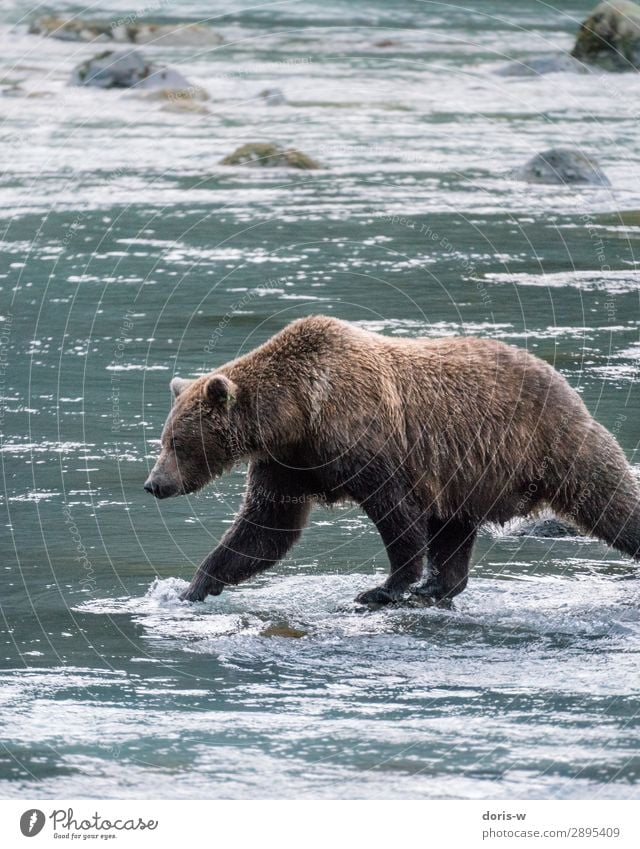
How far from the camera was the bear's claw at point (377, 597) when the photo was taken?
8.24m

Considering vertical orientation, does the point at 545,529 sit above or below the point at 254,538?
below

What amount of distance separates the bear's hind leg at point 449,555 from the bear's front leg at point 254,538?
73 cm

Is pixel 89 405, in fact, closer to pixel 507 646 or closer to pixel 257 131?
pixel 507 646

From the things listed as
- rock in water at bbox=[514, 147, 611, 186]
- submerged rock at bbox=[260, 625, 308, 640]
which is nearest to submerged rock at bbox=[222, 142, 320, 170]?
rock in water at bbox=[514, 147, 611, 186]

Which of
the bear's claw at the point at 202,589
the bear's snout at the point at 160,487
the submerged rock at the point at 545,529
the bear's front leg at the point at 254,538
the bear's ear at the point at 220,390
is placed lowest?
the submerged rock at the point at 545,529

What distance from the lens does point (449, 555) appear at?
8555mm

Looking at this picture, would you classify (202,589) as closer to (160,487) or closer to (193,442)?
(160,487)

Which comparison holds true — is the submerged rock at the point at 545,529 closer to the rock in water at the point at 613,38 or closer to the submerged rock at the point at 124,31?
the rock in water at the point at 613,38

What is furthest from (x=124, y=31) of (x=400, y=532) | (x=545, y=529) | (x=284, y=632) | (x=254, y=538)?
(x=284, y=632)

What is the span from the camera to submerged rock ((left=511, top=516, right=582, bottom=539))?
31.7 ft

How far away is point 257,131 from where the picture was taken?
925 inches

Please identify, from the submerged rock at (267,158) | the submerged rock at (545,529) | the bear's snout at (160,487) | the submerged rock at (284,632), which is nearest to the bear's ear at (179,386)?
the bear's snout at (160,487)

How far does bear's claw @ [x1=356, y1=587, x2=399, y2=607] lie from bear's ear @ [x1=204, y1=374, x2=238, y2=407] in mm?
1255

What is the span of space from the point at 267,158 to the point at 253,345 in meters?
8.66
